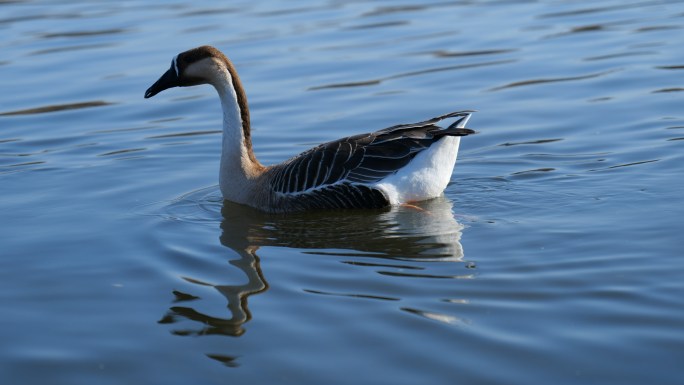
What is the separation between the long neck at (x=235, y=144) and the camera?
10430mm

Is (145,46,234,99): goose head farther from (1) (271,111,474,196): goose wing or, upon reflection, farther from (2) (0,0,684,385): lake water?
(1) (271,111,474,196): goose wing

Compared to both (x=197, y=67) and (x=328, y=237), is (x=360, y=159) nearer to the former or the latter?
(x=328, y=237)

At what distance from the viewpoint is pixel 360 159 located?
987 cm

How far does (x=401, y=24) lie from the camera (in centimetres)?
1923

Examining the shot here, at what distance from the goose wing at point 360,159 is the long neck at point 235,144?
0.54m

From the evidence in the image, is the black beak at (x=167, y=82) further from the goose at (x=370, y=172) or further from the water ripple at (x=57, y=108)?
the water ripple at (x=57, y=108)

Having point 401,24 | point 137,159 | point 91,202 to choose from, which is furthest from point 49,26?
point 91,202

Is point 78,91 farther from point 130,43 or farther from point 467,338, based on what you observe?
point 467,338

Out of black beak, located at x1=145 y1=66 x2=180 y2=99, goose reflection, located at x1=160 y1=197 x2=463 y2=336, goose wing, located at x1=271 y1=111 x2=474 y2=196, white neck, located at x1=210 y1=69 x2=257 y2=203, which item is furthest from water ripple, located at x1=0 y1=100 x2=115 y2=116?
goose wing, located at x1=271 y1=111 x2=474 y2=196

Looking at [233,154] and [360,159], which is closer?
[360,159]

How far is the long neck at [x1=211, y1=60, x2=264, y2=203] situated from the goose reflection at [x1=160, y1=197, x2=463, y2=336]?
0.71 ft

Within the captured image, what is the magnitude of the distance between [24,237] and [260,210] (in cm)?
224

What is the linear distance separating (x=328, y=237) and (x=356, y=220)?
0.62 metres

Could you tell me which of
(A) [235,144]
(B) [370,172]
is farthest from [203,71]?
(B) [370,172]
